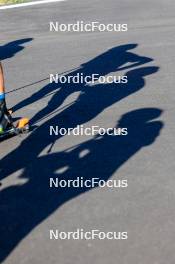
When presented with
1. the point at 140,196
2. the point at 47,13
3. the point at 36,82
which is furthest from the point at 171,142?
the point at 47,13

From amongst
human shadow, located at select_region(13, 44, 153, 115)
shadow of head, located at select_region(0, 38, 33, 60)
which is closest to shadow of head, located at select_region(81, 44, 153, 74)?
human shadow, located at select_region(13, 44, 153, 115)

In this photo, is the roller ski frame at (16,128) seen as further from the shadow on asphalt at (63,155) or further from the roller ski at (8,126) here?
the shadow on asphalt at (63,155)

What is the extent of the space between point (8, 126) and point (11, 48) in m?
6.47

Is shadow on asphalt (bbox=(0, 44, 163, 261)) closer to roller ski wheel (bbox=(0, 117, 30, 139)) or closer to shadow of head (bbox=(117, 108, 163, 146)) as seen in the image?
shadow of head (bbox=(117, 108, 163, 146))

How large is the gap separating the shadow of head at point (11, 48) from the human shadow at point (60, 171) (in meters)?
5.77

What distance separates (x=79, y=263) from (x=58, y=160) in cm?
273

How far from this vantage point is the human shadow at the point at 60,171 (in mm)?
7301

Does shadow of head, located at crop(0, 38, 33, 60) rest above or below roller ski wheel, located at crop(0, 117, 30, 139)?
below

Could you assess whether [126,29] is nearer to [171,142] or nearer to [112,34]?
[112,34]

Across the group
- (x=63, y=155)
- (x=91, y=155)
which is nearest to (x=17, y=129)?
(x=63, y=155)

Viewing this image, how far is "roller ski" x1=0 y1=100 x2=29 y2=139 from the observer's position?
9.61 m

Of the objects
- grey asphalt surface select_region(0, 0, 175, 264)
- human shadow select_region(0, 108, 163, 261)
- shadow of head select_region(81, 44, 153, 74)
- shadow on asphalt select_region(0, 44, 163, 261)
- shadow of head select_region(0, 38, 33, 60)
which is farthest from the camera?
shadow of head select_region(0, 38, 33, 60)

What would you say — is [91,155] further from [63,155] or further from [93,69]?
[93,69]

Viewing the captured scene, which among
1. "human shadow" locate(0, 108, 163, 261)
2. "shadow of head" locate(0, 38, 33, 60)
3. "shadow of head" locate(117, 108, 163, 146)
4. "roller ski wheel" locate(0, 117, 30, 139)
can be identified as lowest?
"shadow of head" locate(0, 38, 33, 60)
